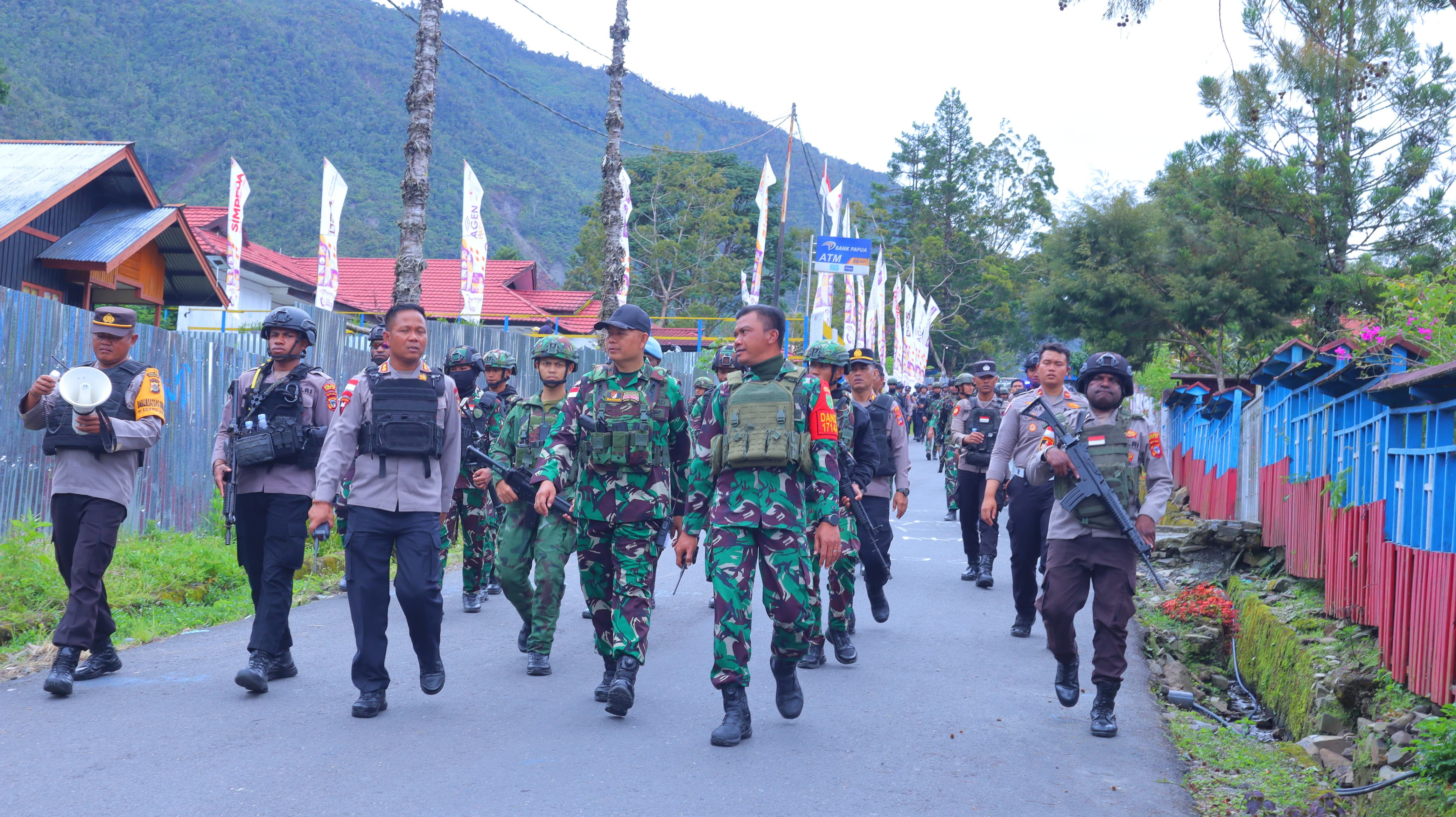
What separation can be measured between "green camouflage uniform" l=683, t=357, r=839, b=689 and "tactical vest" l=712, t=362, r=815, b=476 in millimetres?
19

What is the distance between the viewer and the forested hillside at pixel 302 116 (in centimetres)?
7388

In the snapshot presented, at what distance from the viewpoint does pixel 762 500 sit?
5656mm

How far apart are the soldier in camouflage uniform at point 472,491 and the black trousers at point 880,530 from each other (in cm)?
289

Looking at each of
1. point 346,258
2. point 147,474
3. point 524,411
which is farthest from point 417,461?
point 346,258

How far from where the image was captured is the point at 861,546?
870 cm

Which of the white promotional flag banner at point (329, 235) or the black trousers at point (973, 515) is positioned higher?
the white promotional flag banner at point (329, 235)

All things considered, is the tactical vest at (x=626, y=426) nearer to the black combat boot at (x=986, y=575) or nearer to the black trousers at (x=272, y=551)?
the black trousers at (x=272, y=551)

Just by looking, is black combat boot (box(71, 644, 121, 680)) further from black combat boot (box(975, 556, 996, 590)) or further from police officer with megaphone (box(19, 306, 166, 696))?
black combat boot (box(975, 556, 996, 590))

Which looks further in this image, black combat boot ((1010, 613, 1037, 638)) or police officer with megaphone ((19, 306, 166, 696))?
black combat boot ((1010, 613, 1037, 638))

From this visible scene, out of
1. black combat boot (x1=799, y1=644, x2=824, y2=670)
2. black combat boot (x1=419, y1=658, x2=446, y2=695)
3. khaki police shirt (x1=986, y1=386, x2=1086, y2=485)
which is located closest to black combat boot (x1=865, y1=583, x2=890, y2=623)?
black combat boot (x1=799, y1=644, x2=824, y2=670)

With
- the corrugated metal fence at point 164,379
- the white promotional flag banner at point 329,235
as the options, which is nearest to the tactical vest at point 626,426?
the corrugated metal fence at point 164,379

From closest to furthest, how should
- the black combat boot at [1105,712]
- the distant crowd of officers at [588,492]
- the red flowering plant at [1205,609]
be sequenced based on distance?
the distant crowd of officers at [588,492], the black combat boot at [1105,712], the red flowering plant at [1205,609]

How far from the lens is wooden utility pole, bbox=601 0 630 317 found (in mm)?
18828

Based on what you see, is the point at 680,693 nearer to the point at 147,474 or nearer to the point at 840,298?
the point at 147,474
